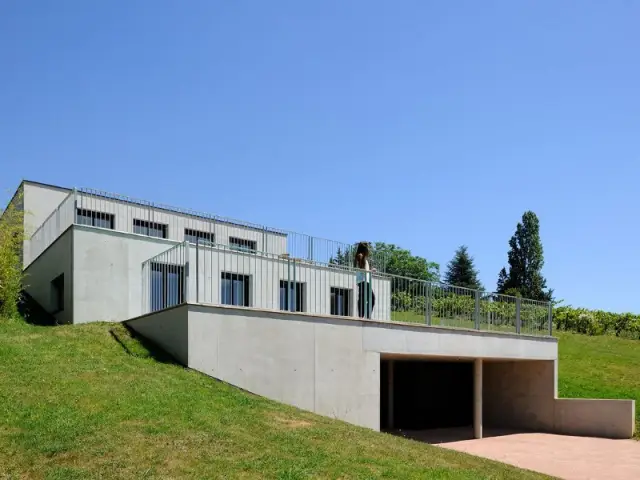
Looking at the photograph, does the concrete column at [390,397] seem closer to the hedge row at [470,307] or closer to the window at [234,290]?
the hedge row at [470,307]

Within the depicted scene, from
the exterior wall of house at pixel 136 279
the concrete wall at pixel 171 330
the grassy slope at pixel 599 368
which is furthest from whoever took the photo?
the grassy slope at pixel 599 368

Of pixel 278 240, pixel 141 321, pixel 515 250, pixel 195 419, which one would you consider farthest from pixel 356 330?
pixel 515 250

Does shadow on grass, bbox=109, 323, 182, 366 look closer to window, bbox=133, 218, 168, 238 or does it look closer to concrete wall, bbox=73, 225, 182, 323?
concrete wall, bbox=73, 225, 182, 323

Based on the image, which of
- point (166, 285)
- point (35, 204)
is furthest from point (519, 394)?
point (35, 204)

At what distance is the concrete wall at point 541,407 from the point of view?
841 inches

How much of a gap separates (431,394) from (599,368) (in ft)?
31.0

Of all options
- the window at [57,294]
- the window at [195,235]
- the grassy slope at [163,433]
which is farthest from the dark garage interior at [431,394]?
the grassy slope at [163,433]

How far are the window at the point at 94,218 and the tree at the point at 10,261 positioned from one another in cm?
230

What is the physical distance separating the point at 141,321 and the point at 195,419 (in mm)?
6157

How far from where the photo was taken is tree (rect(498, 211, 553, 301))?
58188 mm

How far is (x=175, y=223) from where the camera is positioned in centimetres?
2594

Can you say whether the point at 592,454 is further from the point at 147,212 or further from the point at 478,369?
the point at 147,212

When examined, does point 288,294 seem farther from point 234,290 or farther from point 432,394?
point 432,394

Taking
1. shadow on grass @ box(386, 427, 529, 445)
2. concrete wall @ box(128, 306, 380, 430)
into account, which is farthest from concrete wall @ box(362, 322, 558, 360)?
shadow on grass @ box(386, 427, 529, 445)
